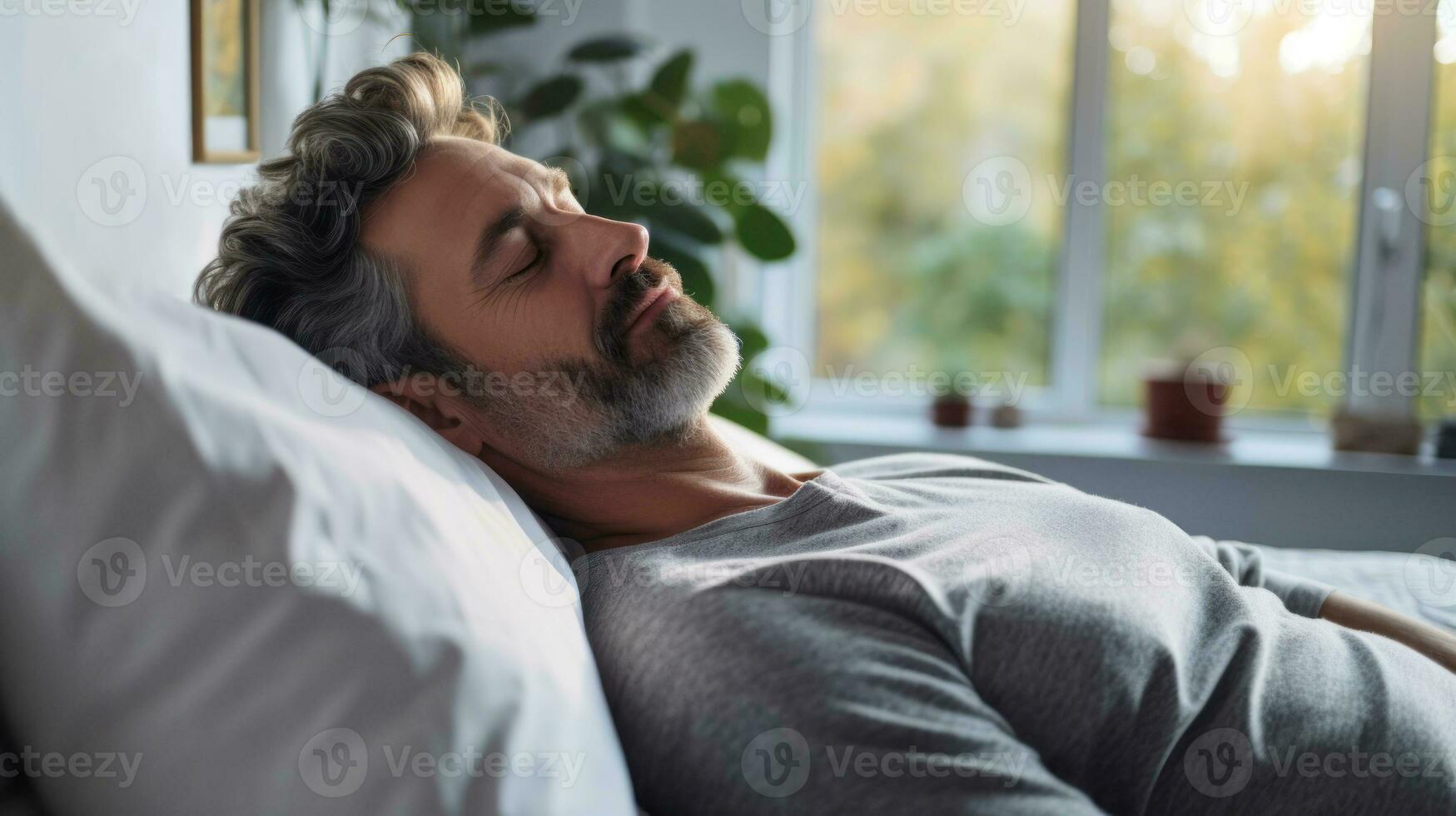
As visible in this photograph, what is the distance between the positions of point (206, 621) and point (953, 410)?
7.31 ft

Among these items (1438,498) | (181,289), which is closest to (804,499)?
(181,289)

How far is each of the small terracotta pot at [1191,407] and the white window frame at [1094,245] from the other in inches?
12.0

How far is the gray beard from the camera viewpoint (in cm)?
109

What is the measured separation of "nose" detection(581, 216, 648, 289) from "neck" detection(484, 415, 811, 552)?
0.57ft

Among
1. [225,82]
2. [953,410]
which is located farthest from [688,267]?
[225,82]

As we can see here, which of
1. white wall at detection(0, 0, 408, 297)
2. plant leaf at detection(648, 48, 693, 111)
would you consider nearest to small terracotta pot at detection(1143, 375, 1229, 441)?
plant leaf at detection(648, 48, 693, 111)

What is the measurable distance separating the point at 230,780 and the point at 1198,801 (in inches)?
26.4

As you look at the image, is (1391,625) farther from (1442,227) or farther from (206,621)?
(1442,227)

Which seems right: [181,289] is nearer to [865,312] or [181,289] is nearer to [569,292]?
[569,292]

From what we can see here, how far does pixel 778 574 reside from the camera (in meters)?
0.81

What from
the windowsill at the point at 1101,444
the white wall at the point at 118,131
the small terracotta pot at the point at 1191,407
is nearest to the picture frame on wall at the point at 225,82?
the white wall at the point at 118,131

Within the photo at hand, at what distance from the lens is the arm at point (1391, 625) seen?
1.12m

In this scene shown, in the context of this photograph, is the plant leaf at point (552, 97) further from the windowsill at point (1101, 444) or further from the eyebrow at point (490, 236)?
the eyebrow at point (490, 236)

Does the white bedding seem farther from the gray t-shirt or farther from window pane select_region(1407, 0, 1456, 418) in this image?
window pane select_region(1407, 0, 1456, 418)
